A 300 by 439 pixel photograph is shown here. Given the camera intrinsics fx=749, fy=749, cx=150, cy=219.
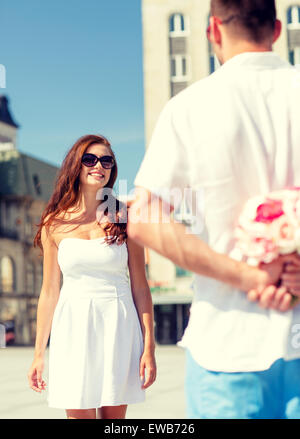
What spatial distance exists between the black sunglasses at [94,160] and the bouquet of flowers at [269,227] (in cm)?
180

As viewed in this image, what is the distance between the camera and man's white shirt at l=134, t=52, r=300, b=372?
1762 millimetres

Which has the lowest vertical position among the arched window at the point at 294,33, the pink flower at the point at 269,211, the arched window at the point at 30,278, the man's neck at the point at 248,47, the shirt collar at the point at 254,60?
the arched window at the point at 30,278

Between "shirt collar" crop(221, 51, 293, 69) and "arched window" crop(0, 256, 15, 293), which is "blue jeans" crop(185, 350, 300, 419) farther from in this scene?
"arched window" crop(0, 256, 15, 293)

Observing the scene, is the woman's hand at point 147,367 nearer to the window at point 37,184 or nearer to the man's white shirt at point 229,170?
the man's white shirt at point 229,170

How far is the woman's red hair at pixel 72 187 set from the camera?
352 centimetres

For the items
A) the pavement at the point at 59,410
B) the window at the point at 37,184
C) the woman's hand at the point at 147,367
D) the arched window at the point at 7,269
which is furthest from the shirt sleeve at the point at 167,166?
the window at the point at 37,184

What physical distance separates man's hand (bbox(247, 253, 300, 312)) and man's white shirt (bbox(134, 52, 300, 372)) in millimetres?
34

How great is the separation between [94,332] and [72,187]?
2.26 feet

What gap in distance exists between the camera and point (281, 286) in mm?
1747

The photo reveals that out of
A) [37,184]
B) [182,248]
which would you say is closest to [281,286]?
[182,248]

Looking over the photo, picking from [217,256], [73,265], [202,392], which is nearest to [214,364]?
[202,392]

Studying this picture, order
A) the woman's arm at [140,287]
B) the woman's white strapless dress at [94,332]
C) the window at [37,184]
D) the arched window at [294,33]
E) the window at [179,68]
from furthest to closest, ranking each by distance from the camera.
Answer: the window at [37,184], the window at [179,68], the arched window at [294,33], the woman's arm at [140,287], the woman's white strapless dress at [94,332]
